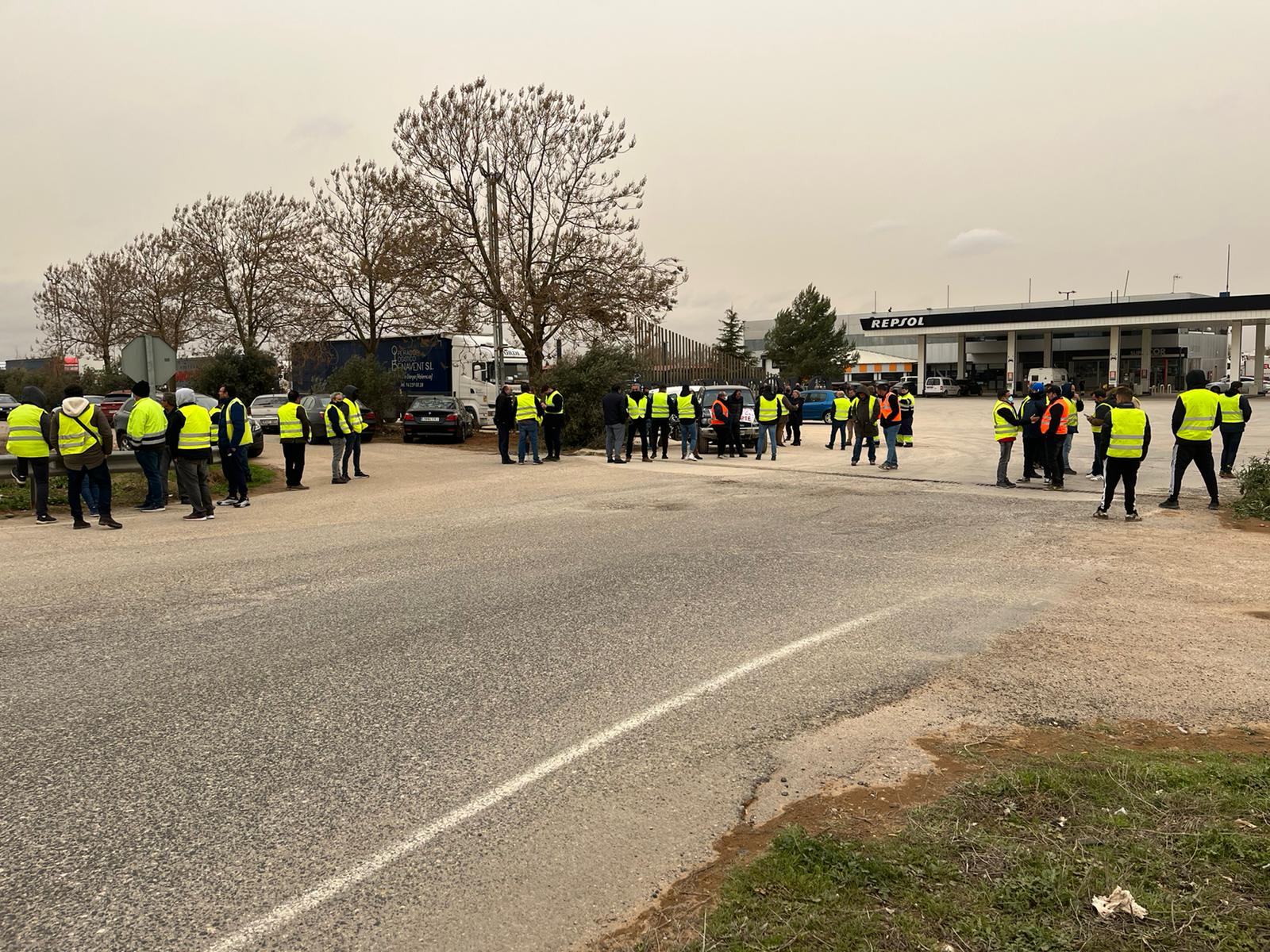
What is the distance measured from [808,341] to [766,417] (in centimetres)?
5646

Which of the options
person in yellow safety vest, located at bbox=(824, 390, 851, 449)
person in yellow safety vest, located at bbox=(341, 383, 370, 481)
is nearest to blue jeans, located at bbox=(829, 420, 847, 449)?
person in yellow safety vest, located at bbox=(824, 390, 851, 449)

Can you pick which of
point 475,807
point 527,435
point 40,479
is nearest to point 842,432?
point 527,435

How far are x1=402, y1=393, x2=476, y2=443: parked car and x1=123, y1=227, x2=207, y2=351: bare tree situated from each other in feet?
51.1

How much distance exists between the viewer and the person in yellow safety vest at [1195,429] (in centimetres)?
1230

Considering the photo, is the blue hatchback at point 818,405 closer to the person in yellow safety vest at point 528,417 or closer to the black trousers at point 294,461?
the person in yellow safety vest at point 528,417

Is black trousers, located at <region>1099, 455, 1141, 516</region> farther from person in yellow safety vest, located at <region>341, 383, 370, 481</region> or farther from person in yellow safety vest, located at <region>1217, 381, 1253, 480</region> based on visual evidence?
person in yellow safety vest, located at <region>341, 383, 370, 481</region>

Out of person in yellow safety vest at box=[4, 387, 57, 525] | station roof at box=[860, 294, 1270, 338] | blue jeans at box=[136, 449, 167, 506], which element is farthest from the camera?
station roof at box=[860, 294, 1270, 338]

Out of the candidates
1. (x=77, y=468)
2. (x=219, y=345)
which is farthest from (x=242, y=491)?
(x=219, y=345)

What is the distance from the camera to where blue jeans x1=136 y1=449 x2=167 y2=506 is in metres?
13.8

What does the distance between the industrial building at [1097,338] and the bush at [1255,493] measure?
47502 millimetres

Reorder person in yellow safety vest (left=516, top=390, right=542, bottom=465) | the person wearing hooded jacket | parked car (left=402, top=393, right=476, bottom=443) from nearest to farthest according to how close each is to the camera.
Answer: the person wearing hooded jacket < person in yellow safety vest (left=516, top=390, right=542, bottom=465) < parked car (left=402, top=393, right=476, bottom=443)

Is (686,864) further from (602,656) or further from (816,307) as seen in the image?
(816,307)

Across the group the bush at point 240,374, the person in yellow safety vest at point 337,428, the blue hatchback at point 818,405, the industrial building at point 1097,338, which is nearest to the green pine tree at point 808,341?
the industrial building at point 1097,338

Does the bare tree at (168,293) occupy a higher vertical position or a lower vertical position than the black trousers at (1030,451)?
higher
